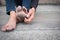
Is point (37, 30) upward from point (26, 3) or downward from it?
downward

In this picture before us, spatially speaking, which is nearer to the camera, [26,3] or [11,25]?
[11,25]

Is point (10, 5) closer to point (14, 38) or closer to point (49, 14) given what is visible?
point (14, 38)

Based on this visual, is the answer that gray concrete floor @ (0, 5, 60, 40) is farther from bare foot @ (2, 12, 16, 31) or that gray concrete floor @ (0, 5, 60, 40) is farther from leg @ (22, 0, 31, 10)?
leg @ (22, 0, 31, 10)

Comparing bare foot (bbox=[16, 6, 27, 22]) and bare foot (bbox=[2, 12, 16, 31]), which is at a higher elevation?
bare foot (bbox=[16, 6, 27, 22])

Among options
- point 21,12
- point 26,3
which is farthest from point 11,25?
point 26,3

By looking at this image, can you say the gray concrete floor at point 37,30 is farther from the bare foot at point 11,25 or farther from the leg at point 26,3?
the leg at point 26,3

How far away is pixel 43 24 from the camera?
152cm

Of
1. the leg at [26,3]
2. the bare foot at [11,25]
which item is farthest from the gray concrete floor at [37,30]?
the leg at [26,3]

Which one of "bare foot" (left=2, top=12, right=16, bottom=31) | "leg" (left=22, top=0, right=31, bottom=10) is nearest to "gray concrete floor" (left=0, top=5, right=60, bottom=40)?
"bare foot" (left=2, top=12, right=16, bottom=31)

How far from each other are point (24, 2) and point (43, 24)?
269mm

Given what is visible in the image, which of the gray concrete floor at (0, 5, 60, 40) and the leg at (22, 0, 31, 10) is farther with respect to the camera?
the leg at (22, 0, 31, 10)

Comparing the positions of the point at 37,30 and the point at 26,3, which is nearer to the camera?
the point at 37,30

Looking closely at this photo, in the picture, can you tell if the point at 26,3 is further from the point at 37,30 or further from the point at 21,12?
the point at 37,30

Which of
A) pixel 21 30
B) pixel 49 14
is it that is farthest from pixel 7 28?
pixel 49 14
